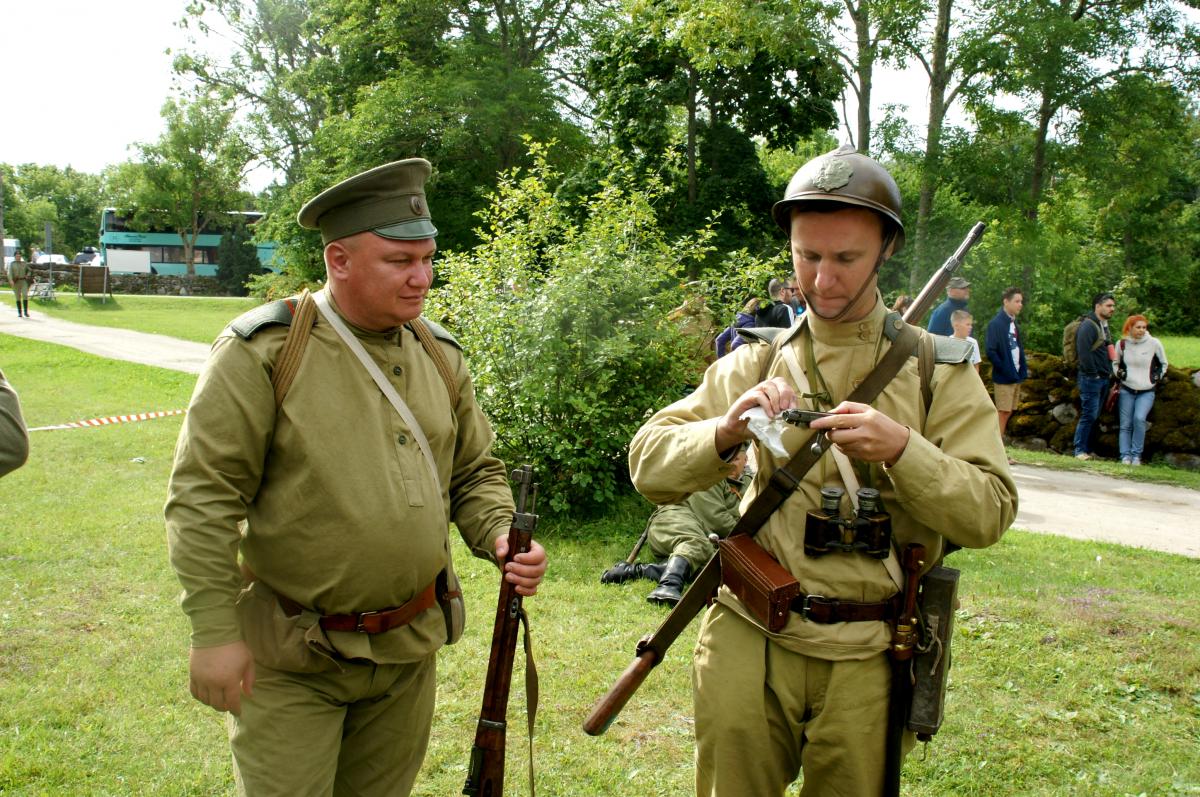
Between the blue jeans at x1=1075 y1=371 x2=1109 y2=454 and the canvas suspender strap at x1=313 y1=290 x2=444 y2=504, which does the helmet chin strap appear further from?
the blue jeans at x1=1075 y1=371 x2=1109 y2=454

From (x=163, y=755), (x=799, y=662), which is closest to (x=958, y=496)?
(x=799, y=662)

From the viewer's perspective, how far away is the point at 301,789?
2482mm

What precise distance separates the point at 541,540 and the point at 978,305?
17584 mm

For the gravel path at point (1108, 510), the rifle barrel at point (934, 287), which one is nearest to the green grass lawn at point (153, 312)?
the gravel path at point (1108, 510)

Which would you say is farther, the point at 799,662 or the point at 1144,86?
the point at 1144,86

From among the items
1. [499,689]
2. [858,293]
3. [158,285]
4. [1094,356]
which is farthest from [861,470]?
[158,285]

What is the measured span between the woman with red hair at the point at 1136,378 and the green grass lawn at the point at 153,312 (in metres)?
22.2

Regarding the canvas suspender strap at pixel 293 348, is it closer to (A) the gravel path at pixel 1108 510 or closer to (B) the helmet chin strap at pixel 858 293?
(B) the helmet chin strap at pixel 858 293

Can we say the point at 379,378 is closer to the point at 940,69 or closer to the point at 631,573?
the point at 631,573

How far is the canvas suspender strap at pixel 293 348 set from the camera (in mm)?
2512

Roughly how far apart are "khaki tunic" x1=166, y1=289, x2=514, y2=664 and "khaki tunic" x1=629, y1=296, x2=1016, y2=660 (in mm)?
714

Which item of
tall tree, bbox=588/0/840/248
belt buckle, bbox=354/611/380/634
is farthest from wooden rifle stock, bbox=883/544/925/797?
tall tree, bbox=588/0/840/248

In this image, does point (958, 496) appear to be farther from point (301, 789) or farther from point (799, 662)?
point (301, 789)

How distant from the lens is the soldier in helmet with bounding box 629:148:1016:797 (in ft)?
8.00
